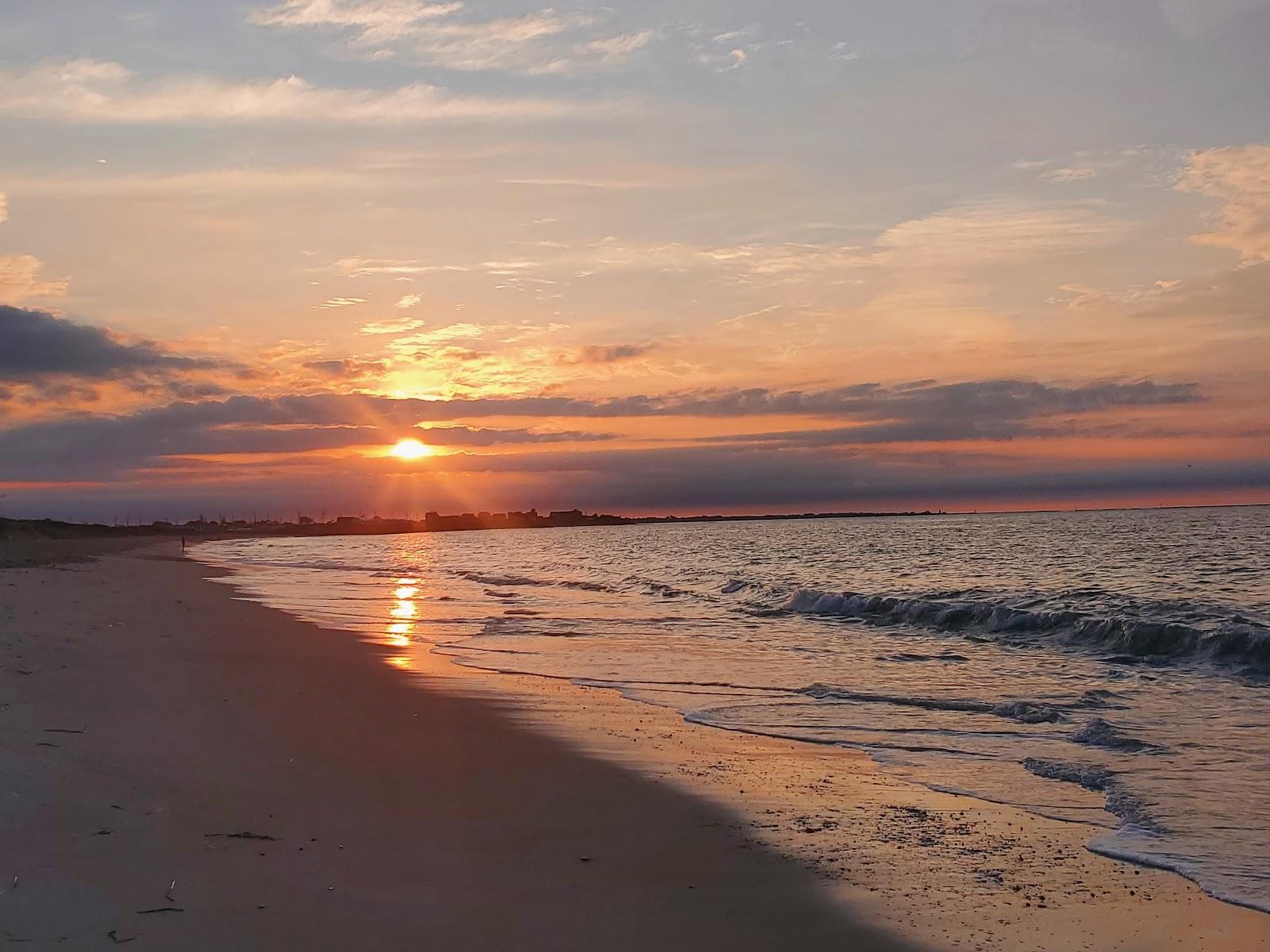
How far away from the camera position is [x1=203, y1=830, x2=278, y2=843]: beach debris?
678 cm

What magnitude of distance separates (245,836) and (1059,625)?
2106cm

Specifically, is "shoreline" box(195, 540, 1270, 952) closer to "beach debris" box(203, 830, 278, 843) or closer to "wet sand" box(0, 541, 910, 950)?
"wet sand" box(0, 541, 910, 950)

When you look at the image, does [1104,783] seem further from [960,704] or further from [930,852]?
[960,704]

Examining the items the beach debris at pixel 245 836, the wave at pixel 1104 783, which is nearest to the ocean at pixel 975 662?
the wave at pixel 1104 783

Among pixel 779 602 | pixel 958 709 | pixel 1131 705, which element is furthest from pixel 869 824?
pixel 779 602

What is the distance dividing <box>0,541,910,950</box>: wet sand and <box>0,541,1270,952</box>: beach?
3cm

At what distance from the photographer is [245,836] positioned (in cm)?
686

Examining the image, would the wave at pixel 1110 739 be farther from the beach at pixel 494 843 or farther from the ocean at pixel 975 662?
the beach at pixel 494 843

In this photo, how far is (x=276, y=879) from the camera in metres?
6.11

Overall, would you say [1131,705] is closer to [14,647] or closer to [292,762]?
[292,762]

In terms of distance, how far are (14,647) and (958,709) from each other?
507 inches

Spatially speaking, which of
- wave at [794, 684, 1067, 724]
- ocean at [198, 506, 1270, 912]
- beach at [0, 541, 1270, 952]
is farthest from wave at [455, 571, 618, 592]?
beach at [0, 541, 1270, 952]

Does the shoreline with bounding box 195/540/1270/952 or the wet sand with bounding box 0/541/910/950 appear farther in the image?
the shoreline with bounding box 195/540/1270/952

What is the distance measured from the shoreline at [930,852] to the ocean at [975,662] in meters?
0.35
